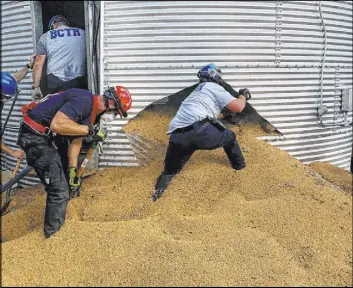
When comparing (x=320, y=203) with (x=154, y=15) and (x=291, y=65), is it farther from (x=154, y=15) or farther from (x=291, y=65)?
(x=154, y=15)

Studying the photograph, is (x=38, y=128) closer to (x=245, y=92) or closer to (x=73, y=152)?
(x=73, y=152)

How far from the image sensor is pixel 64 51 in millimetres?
6914

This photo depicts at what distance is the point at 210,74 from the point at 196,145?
1039 mm

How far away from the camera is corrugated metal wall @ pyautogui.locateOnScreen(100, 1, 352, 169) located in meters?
6.64

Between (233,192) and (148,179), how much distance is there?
3.97 feet

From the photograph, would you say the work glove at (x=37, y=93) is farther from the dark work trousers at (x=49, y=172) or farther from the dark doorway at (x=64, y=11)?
the dark doorway at (x=64, y=11)

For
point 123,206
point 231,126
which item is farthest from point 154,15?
point 123,206

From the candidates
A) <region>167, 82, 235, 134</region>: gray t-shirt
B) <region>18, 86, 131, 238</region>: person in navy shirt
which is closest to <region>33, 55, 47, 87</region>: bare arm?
<region>18, 86, 131, 238</region>: person in navy shirt

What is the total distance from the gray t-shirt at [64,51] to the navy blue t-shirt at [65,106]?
1.84 metres

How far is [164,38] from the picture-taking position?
664 cm

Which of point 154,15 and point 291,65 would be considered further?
point 291,65

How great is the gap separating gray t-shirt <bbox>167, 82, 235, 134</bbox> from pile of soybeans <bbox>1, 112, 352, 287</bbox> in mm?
708

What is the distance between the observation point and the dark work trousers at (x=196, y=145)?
5.70 metres

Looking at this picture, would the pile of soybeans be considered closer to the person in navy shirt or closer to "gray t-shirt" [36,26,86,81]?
the person in navy shirt
